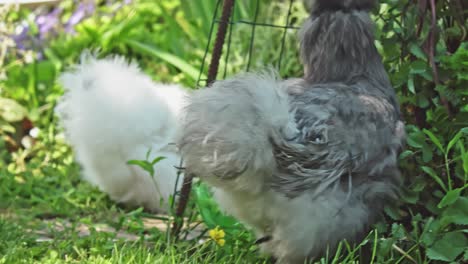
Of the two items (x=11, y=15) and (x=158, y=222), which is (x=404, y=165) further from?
(x=11, y=15)

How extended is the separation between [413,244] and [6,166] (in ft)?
10.7

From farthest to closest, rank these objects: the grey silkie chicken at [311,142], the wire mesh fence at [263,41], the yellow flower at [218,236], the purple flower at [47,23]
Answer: the purple flower at [47,23] < the wire mesh fence at [263,41] < the yellow flower at [218,236] < the grey silkie chicken at [311,142]

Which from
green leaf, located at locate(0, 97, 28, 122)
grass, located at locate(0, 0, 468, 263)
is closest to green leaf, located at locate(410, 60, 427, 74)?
grass, located at locate(0, 0, 468, 263)

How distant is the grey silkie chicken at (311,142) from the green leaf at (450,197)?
196 mm

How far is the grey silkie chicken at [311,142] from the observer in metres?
2.49

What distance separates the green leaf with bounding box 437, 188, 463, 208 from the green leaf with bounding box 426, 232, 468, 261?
13 centimetres

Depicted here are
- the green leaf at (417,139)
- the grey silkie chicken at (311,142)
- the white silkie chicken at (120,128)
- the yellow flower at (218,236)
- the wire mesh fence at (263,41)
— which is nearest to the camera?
the grey silkie chicken at (311,142)

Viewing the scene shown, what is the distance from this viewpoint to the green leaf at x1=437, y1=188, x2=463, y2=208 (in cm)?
262

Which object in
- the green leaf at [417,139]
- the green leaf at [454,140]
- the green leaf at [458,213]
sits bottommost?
the green leaf at [458,213]

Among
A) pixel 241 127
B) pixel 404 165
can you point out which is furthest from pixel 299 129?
pixel 404 165

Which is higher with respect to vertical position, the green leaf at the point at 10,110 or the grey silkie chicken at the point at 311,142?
the grey silkie chicken at the point at 311,142

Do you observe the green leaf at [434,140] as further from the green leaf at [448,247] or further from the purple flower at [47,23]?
the purple flower at [47,23]

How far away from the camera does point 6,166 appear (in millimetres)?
5191

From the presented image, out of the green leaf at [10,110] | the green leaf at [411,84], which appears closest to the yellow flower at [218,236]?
the green leaf at [411,84]
